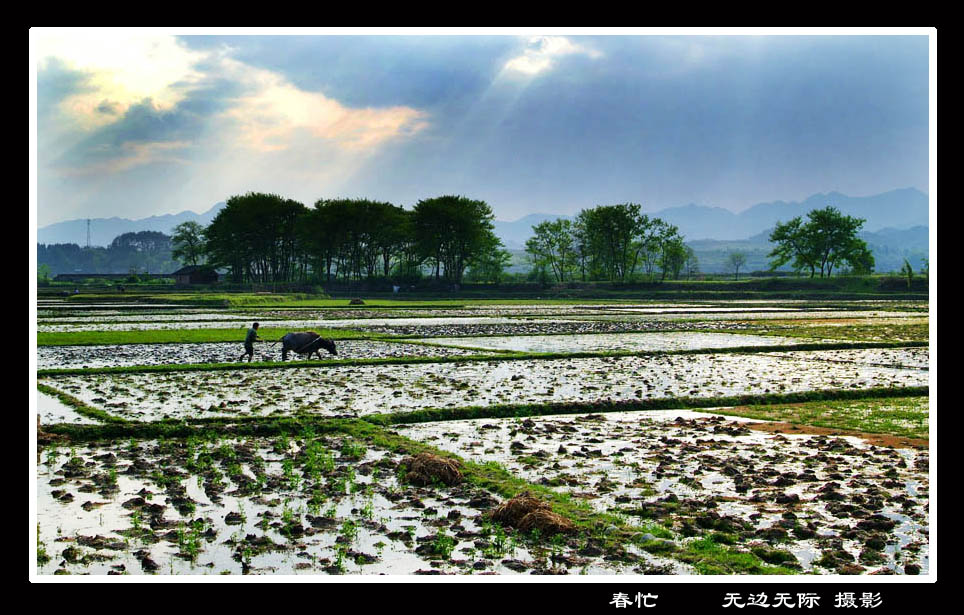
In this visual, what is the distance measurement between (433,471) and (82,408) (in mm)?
8506

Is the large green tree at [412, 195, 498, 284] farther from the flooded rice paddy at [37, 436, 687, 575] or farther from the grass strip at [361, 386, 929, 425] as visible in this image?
the flooded rice paddy at [37, 436, 687, 575]

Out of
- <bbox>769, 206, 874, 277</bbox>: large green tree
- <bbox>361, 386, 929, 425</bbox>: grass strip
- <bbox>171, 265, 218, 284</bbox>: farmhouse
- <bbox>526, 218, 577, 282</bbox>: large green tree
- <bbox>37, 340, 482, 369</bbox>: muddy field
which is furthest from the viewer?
<bbox>526, 218, 577, 282</bbox>: large green tree

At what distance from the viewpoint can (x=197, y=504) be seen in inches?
328

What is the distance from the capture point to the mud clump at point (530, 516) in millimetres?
7320

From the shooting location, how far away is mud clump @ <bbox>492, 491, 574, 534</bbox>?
7320 millimetres

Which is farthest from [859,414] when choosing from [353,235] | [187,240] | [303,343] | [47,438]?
[187,240]

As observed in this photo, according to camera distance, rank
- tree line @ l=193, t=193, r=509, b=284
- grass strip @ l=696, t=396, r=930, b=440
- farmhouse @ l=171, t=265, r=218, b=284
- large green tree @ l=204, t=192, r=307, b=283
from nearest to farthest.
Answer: grass strip @ l=696, t=396, r=930, b=440
tree line @ l=193, t=193, r=509, b=284
large green tree @ l=204, t=192, r=307, b=283
farmhouse @ l=171, t=265, r=218, b=284

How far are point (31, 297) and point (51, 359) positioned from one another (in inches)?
813

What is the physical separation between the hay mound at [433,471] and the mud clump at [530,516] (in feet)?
4.51

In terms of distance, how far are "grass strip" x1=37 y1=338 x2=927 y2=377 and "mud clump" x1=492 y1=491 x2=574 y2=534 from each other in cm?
1518

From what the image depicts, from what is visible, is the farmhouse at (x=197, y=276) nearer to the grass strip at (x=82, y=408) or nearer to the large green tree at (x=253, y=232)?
the large green tree at (x=253, y=232)

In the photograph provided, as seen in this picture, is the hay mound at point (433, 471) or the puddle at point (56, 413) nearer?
the hay mound at point (433, 471)

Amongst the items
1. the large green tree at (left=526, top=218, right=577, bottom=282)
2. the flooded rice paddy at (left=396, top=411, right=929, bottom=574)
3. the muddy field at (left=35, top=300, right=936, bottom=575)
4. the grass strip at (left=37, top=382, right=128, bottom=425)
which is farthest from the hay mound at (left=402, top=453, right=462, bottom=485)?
the large green tree at (left=526, top=218, right=577, bottom=282)

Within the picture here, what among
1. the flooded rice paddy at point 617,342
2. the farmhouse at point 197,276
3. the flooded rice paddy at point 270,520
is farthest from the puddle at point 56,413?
the farmhouse at point 197,276
